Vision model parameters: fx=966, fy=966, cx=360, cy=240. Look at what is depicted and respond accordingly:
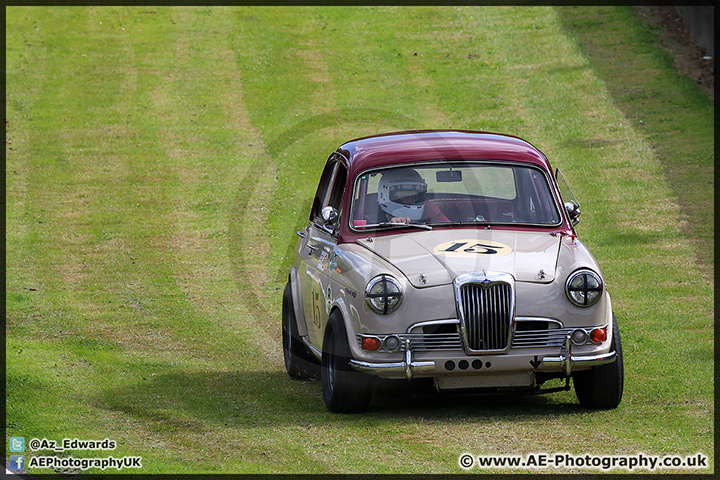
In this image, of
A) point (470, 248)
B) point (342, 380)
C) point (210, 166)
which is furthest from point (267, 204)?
point (342, 380)

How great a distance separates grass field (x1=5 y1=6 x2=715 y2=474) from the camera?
289 inches

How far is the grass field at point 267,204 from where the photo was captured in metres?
7.33

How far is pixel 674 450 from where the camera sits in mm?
6582

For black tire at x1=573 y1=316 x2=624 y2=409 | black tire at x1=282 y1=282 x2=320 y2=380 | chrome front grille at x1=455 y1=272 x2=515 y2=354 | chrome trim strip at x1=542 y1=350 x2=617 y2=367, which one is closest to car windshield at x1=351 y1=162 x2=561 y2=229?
chrome front grille at x1=455 y1=272 x2=515 y2=354

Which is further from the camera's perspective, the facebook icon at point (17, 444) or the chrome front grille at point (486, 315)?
the chrome front grille at point (486, 315)

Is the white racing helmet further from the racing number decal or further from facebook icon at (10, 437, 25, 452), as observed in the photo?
facebook icon at (10, 437, 25, 452)

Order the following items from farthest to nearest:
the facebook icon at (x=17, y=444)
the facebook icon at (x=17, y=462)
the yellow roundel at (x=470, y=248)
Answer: the yellow roundel at (x=470, y=248)
the facebook icon at (x=17, y=444)
the facebook icon at (x=17, y=462)

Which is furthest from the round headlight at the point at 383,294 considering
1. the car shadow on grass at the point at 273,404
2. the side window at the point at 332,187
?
the side window at the point at 332,187

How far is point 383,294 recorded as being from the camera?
7242 mm

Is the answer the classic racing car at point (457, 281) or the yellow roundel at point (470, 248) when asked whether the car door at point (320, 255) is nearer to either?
the classic racing car at point (457, 281)

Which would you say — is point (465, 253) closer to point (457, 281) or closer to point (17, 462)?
point (457, 281)

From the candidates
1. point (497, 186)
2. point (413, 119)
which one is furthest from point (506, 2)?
point (497, 186)

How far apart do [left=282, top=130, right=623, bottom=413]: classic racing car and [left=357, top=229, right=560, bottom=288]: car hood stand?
0.5 inches

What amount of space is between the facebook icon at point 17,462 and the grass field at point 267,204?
20cm
